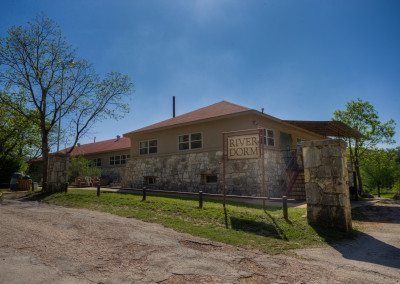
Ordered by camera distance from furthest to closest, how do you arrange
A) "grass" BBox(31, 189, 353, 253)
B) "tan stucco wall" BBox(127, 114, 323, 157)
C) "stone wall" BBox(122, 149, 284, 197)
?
"tan stucco wall" BBox(127, 114, 323, 157) → "stone wall" BBox(122, 149, 284, 197) → "grass" BBox(31, 189, 353, 253)

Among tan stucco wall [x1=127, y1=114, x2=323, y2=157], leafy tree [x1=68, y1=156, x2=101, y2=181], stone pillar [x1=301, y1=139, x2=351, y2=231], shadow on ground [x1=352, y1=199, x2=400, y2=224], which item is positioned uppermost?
tan stucco wall [x1=127, y1=114, x2=323, y2=157]

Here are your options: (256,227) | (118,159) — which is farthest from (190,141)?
(118,159)

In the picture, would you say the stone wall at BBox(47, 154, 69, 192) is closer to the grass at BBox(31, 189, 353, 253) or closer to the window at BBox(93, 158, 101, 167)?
the grass at BBox(31, 189, 353, 253)

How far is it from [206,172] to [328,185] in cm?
1131

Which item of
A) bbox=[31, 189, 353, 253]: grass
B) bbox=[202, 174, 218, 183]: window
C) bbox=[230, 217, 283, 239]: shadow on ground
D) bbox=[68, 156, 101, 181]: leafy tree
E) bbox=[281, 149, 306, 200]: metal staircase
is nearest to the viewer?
bbox=[31, 189, 353, 253]: grass

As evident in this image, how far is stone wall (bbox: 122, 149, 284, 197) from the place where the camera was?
17906 mm

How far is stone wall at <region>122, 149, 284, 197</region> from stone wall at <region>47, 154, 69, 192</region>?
6345 millimetres

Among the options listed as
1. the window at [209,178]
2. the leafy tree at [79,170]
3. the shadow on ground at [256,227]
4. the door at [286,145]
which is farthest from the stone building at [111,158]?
the shadow on ground at [256,227]

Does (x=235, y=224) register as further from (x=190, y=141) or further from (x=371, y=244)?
(x=190, y=141)

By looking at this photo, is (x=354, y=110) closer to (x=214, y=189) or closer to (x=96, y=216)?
(x=214, y=189)

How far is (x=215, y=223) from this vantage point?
974cm

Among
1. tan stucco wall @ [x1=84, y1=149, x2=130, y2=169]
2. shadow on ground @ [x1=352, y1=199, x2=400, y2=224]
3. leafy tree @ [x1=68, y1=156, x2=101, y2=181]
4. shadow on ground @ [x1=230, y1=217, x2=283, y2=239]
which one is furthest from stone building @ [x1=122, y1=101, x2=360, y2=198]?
leafy tree @ [x1=68, y1=156, x2=101, y2=181]

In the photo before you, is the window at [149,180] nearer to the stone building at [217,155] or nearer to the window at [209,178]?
the stone building at [217,155]

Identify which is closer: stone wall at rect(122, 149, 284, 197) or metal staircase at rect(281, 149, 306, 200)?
metal staircase at rect(281, 149, 306, 200)
